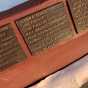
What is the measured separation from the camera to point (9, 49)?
1.34 m

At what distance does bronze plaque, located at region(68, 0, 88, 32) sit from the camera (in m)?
1.42

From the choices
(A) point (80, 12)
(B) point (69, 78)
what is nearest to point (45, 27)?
(A) point (80, 12)

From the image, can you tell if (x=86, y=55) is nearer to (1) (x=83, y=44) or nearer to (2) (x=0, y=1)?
(1) (x=83, y=44)

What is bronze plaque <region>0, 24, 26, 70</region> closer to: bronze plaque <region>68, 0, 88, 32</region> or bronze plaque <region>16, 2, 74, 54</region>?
bronze plaque <region>16, 2, 74, 54</region>

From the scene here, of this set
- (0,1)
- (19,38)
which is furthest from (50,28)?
(0,1)

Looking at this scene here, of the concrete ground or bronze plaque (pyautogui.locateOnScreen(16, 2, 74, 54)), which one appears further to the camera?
the concrete ground

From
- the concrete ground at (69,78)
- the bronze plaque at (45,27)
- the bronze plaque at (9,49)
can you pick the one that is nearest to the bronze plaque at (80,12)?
the bronze plaque at (45,27)

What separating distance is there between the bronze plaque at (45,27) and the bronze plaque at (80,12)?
5 cm

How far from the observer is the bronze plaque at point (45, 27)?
134 cm

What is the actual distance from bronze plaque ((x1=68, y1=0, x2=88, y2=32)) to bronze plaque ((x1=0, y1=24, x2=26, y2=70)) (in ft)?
1.28

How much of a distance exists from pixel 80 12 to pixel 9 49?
50 cm

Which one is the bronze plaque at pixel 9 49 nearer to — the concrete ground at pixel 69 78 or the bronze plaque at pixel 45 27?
the bronze plaque at pixel 45 27

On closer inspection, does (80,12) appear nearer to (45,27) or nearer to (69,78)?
(45,27)

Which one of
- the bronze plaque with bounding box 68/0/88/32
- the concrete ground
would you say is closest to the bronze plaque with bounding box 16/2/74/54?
the bronze plaque with bounding box 68/0/88/32
